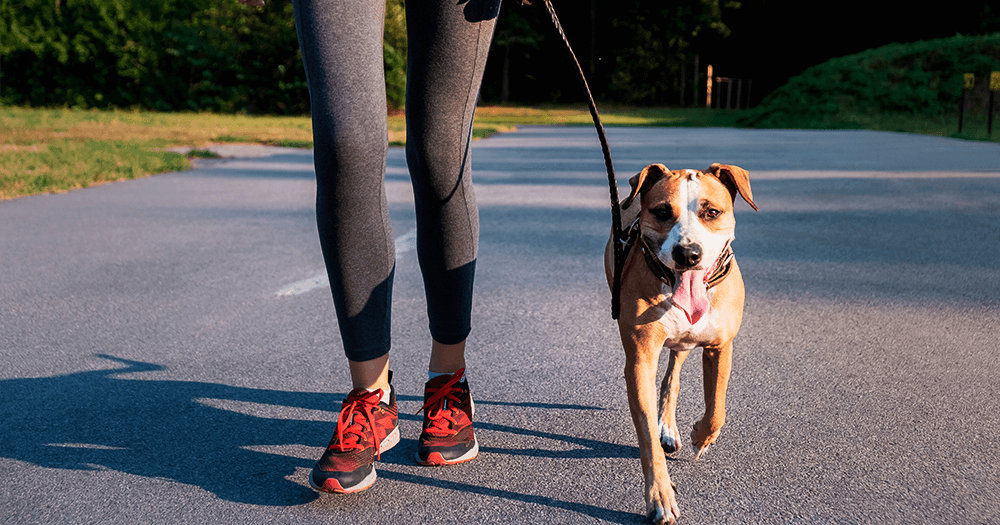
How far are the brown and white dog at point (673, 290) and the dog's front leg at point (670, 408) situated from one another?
0.21m

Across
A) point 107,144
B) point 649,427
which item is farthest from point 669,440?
point 107,144

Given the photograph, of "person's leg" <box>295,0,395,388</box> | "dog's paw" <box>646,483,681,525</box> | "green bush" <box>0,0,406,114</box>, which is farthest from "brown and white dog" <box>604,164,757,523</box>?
"green bush" <box>0,0,406,114</box>

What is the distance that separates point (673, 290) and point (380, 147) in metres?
0.78

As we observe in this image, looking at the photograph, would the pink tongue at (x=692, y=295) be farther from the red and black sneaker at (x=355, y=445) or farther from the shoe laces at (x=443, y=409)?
the red and black sneaker at (x=355, y=445)

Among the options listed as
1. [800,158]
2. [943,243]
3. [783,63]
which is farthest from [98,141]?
[783,63]

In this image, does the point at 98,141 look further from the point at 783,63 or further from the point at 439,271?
the point at 783,63

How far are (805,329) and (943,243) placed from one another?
8.65 ft

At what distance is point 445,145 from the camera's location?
2.14 m

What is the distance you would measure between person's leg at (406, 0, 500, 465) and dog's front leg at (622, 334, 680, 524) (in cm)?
49

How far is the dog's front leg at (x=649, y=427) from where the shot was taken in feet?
6.01

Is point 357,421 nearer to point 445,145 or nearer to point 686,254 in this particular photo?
point 445,145

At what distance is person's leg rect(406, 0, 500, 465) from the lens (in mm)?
2088

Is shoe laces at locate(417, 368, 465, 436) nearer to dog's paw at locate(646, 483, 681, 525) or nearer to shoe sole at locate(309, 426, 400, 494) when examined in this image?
shoe sole at locate(309, 426, 400, 494)

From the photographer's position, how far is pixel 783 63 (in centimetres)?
4566
